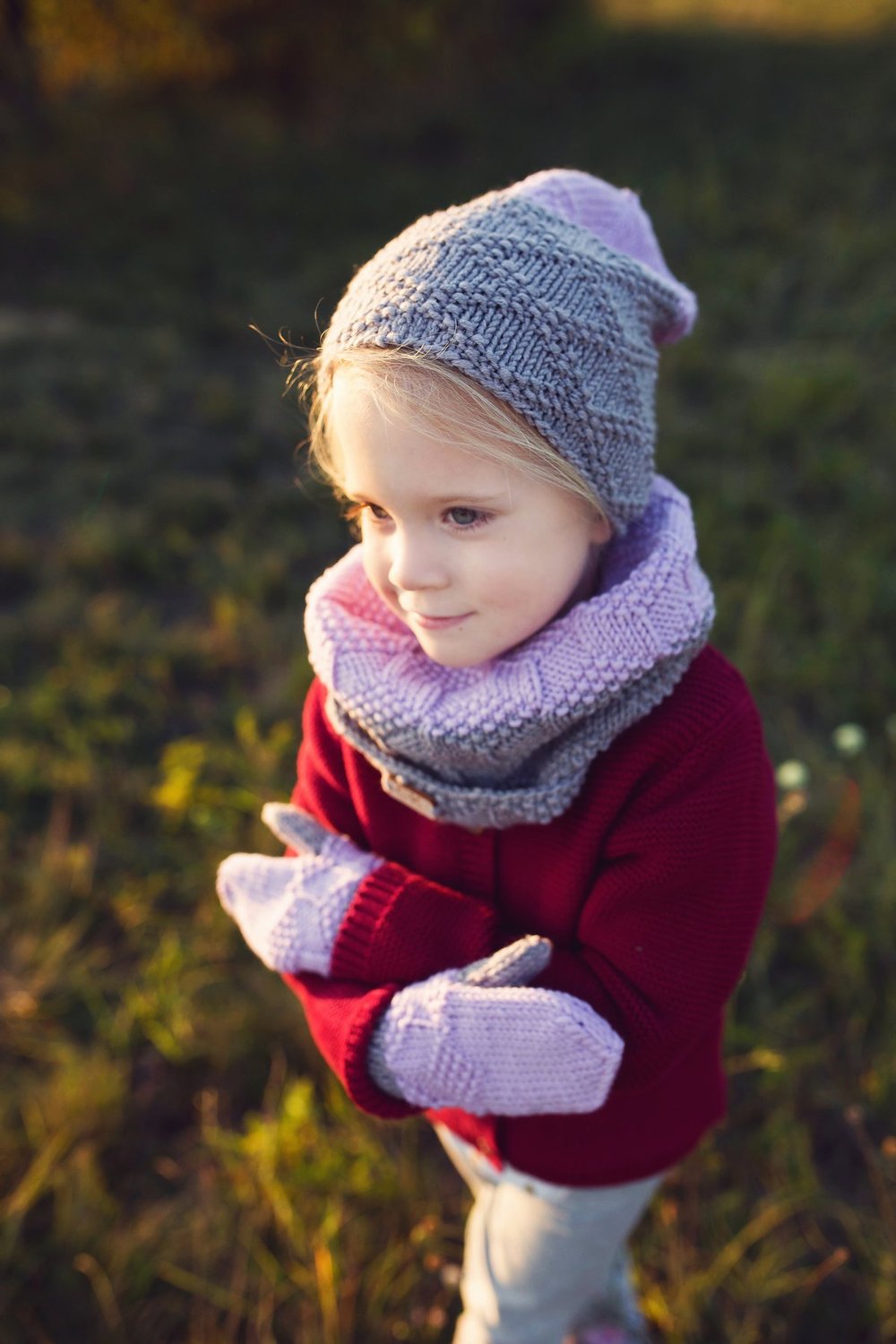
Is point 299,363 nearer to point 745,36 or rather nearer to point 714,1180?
point 714,1180

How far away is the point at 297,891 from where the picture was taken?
1432 mm

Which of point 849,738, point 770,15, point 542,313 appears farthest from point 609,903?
point 770,15

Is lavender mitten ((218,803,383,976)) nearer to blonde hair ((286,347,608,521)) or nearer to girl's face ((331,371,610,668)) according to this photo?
girl's face ((331,371,610,668))

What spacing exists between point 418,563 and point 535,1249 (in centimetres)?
99

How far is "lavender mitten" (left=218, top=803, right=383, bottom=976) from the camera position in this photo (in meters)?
1.40

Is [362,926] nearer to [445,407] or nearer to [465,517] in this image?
[465,517]

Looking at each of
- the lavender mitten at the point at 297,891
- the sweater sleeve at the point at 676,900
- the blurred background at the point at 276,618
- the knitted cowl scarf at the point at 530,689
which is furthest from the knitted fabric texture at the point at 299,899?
the blurred background at the point at 276,618

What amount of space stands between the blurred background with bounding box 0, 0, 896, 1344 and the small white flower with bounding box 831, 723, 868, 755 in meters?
0.01

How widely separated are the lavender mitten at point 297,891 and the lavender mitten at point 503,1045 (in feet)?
0.53

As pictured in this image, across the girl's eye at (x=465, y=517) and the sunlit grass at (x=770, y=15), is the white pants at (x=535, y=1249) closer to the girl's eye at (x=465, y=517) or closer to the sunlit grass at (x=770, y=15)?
the girl's eye at (x=465, y=517)

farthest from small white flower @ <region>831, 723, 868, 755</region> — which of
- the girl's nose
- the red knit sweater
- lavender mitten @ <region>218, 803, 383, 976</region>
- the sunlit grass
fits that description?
the sunlit grass

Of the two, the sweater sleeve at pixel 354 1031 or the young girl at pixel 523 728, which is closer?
the young girl at pixel 523 728

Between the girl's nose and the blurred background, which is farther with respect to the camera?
the blurred background

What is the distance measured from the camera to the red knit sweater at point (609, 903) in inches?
50.3
